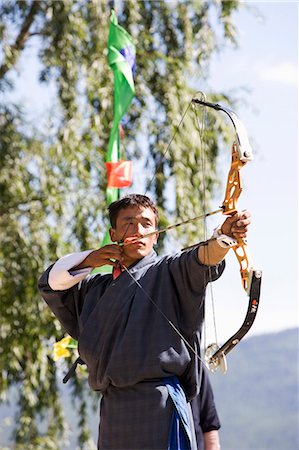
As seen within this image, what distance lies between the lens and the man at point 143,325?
2.74 metres

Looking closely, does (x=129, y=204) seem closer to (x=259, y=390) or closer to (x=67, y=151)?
(x=67, y=151)

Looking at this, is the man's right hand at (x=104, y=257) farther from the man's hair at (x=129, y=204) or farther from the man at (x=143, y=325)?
the man's hair at (x=129, y=204)

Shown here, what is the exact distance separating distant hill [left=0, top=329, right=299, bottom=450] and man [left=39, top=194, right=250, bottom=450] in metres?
74.2

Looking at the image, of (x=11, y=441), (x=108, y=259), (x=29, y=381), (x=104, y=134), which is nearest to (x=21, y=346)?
(x=29, y=381)

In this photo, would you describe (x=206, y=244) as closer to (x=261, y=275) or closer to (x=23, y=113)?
(x=261, y=275)

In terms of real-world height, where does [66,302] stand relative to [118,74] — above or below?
below

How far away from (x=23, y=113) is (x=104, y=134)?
67cm

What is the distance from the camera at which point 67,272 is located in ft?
9.69

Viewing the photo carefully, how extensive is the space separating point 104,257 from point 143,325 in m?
0.23

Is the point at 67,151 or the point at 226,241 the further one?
the point at 67,151

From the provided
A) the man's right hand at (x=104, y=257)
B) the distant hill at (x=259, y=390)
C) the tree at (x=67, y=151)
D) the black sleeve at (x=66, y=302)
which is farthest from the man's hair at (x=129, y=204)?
the distant hill at (x=259, y=390)

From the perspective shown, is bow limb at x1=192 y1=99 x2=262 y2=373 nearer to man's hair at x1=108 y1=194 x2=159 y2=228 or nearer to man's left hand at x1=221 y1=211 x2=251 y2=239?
man's left hand at x1=221 y1=211 x2=251 y2=239

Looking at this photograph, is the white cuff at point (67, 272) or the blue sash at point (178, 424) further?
the white cuff at point (67, 272)

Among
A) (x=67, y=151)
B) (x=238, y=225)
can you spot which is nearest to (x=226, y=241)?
(x=238, y=225)
